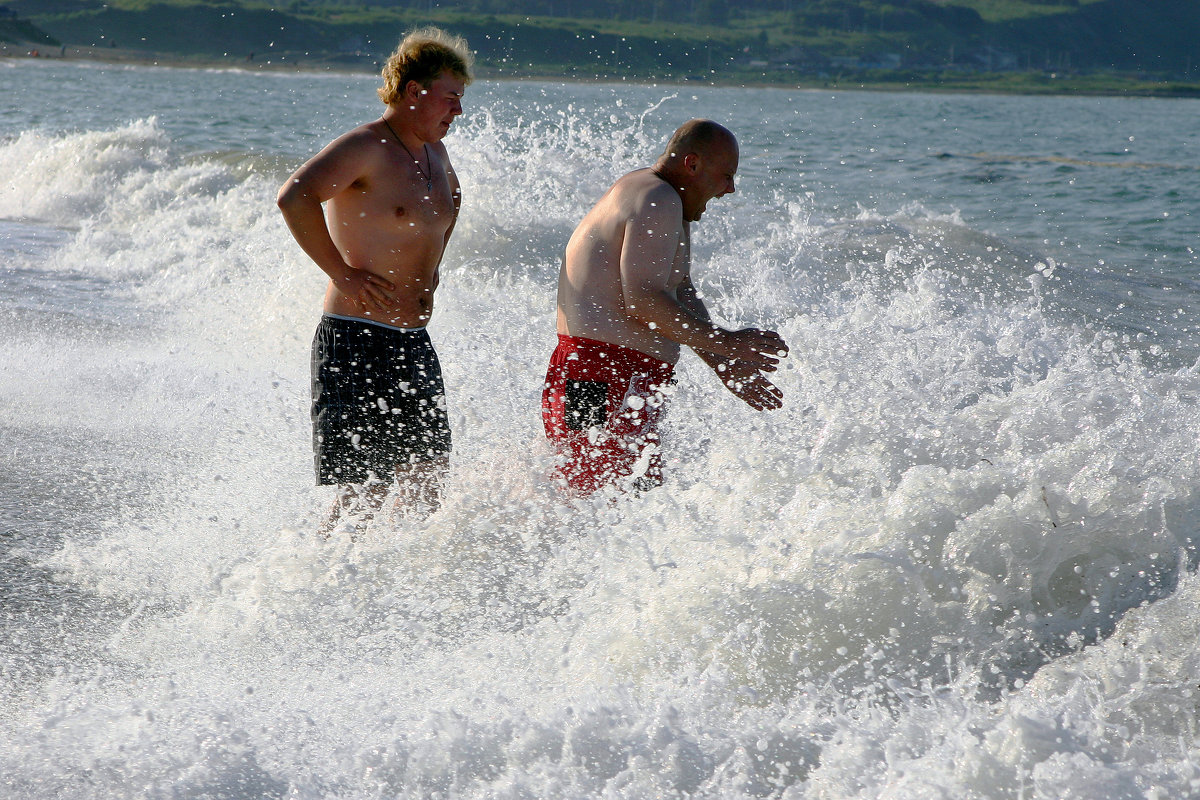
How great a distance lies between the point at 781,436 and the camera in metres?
4.03

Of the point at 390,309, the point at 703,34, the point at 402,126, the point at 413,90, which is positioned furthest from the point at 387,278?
the point at 703,34

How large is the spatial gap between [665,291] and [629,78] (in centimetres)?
9776

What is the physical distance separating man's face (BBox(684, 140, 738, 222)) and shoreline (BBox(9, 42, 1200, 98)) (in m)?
74.9

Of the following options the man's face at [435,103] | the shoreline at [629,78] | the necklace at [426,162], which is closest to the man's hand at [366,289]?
the necklace at [426,162]

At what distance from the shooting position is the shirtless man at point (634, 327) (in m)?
3.28

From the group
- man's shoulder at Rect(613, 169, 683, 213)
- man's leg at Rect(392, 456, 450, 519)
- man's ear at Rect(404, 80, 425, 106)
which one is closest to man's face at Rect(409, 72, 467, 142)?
man's ear at Rect(404, 80, 425, 106)

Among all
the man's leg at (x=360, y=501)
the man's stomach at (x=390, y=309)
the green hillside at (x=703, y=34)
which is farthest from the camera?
the green hillside at (x=703, y=34)

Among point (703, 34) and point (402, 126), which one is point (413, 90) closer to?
point (402, 126)

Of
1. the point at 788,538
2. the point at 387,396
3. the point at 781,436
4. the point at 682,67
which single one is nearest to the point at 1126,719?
the point at 788,538

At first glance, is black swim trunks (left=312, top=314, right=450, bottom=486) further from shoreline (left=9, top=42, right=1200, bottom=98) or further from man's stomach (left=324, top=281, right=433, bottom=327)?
shoreline (left=9, top=42, right=1200, bottom=98)

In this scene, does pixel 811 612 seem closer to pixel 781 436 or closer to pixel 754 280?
pixel 781 436

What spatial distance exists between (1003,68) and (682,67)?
1935 inches

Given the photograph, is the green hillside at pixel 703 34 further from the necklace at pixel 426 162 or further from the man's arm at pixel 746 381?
the man's arm at pixel 746 381

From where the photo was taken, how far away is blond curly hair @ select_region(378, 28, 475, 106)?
3.28 meters
